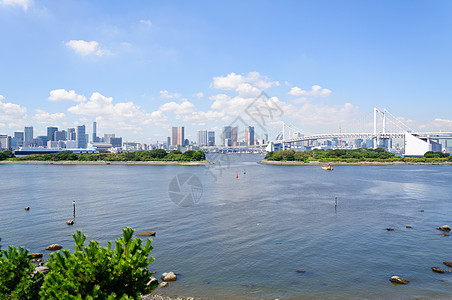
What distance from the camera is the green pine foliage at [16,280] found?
5.30m

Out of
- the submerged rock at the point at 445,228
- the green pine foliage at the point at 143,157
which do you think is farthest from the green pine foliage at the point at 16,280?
the green pine foliage at the point at 143,157

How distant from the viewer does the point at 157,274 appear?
35.3 feet

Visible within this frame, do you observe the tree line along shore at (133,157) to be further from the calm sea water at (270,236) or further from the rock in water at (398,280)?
the rock in water at (398,280)

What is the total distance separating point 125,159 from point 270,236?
68.4 m

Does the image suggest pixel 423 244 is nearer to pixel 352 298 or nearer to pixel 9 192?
pixel 352 298

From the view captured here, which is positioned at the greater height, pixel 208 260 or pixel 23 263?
pixel 23 263

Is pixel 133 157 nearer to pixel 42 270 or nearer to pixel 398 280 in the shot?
pixel 42 270

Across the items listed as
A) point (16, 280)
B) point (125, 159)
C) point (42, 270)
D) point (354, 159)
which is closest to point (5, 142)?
point (125, 159)

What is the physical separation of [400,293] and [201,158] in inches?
2591

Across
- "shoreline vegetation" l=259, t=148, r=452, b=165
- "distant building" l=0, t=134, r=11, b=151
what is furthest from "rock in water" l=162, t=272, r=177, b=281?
"distant building" l=0, t=134, r=11, b=151

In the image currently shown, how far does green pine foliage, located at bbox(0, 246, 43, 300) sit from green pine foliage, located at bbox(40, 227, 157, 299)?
0.67 m

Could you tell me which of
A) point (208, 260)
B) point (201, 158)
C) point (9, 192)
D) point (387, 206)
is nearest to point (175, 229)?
point (208, 260)

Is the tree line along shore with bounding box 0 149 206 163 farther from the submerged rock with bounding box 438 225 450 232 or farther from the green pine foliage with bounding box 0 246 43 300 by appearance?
the green pine foliage with bounding box 0 246 43 300

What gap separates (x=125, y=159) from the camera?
77.8 m
